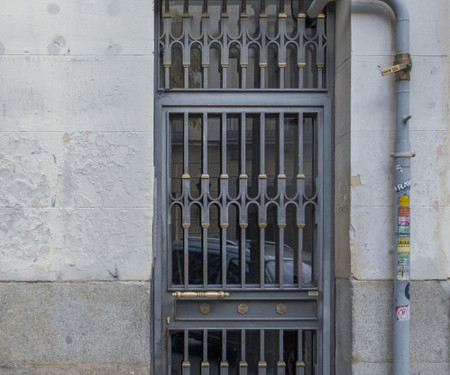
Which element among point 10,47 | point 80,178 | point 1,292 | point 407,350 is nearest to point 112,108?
point 80,178

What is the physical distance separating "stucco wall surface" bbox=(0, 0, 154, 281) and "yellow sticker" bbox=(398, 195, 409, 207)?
2.19 m

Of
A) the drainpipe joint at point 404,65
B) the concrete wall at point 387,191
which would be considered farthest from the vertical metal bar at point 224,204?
the drainpipe joint at point 404,65

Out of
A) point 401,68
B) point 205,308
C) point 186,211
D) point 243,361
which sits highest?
point 401,68

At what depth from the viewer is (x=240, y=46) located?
484 centimetres

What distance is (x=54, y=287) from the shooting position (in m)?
4.40

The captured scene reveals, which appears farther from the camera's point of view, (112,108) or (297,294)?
(297,294)

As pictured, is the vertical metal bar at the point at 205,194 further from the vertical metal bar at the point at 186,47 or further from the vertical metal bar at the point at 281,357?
the vertical metal bar at the point at 281,357

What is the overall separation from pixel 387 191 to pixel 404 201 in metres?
0.19

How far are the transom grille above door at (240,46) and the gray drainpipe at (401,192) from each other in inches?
30.2

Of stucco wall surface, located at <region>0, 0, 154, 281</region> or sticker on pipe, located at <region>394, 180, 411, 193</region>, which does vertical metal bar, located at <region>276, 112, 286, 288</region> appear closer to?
sticker on pipe, located at <region>394, 180, 411, 193</region>

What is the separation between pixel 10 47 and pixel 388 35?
3.41m

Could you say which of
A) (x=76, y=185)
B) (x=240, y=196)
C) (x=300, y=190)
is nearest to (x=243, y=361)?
(x=240, y=196)

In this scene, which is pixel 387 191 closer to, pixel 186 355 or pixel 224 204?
pixel 224 204

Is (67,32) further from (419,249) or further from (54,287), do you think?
(419,249)
